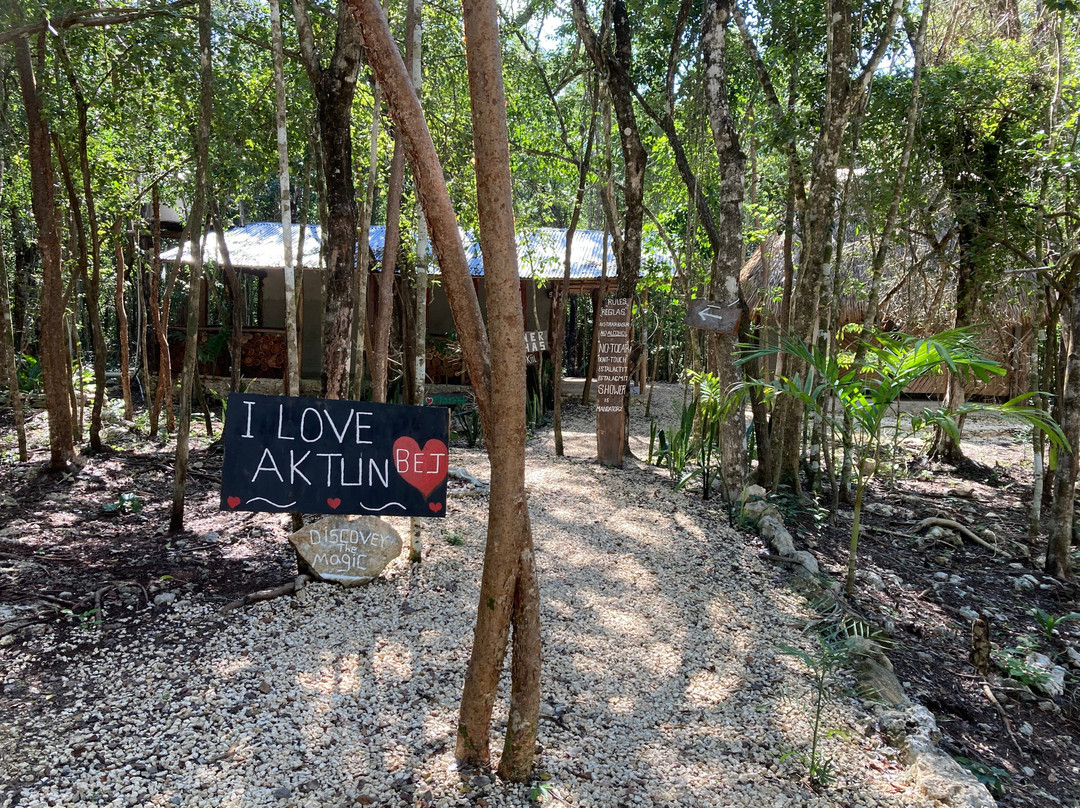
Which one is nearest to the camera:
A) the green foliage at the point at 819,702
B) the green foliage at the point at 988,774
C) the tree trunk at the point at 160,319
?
the green foliage at the point at 819,702

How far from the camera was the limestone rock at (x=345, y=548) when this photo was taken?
147 inches

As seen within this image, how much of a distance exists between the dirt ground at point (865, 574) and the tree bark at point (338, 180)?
1.28 metres

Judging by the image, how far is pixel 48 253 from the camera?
5570 mm

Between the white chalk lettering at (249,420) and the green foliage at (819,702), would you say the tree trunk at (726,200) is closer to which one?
the green foliage at (819,702)

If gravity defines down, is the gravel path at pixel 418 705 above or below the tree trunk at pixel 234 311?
below

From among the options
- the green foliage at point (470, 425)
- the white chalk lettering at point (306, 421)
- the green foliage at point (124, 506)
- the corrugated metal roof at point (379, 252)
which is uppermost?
the corrugated metal roof at point (379, 252)

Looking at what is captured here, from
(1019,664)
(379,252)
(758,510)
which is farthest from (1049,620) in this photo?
(379,252)

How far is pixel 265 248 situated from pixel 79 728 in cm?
1028

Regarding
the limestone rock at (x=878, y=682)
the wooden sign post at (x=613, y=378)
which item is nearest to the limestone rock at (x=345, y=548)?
the limestone rock at (x=878, y=682)

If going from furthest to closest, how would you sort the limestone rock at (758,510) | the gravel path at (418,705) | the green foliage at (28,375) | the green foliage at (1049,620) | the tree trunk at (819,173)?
the green foliage at (28,375)
the limestone rock at (758,510)
the tree trunk at (819,173)
the green foliage at (1049,620)
the gravel path at (418,705)

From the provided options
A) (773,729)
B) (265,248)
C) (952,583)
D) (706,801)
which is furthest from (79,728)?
(265,248)

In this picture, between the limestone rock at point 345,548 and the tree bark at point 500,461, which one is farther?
the limestone rock at point 345,548

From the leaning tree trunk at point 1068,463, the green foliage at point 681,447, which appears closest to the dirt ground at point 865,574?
the leaning tree trunk at point 1068,463

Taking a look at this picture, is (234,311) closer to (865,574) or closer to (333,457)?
(333,457)
